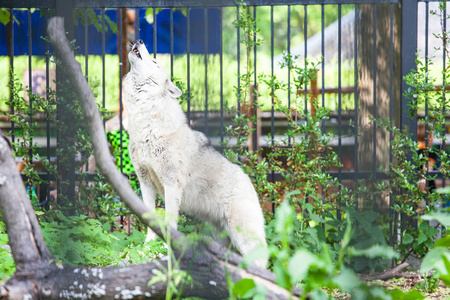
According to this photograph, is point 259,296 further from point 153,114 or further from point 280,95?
point 280,95

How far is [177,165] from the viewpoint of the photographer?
124 inches

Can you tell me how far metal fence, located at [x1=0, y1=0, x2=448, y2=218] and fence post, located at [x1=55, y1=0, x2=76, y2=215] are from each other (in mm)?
26

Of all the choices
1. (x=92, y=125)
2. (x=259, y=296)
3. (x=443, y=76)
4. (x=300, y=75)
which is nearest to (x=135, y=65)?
(x=92, y=125)

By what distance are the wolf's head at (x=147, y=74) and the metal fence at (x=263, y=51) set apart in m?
0.10

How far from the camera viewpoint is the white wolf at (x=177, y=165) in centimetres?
310

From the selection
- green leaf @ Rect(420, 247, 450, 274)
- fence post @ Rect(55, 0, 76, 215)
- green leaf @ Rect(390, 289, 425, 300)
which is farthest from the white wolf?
green leaf @ Rect(420, 247, 450, 274)

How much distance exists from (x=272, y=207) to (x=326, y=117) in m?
1.00

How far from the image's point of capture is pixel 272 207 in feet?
14.4

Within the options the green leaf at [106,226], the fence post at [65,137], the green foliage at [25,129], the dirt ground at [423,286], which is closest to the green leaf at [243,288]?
the fence post at [65,137]

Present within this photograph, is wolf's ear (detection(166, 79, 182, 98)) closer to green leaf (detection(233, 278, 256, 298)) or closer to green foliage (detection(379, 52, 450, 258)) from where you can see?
green leaf (detection(233, 278, 256, 298))

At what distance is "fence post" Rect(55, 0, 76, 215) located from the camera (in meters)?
1.58

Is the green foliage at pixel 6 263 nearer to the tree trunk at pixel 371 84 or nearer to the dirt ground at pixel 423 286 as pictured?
the tree trunk at pixel 371 84

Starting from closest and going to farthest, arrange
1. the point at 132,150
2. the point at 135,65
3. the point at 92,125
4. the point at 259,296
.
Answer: the point at 259,296
the point at 92,125
the point at 135,65
the point at 132,150

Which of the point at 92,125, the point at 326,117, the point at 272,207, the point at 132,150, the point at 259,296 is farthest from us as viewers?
the point at 272,207
